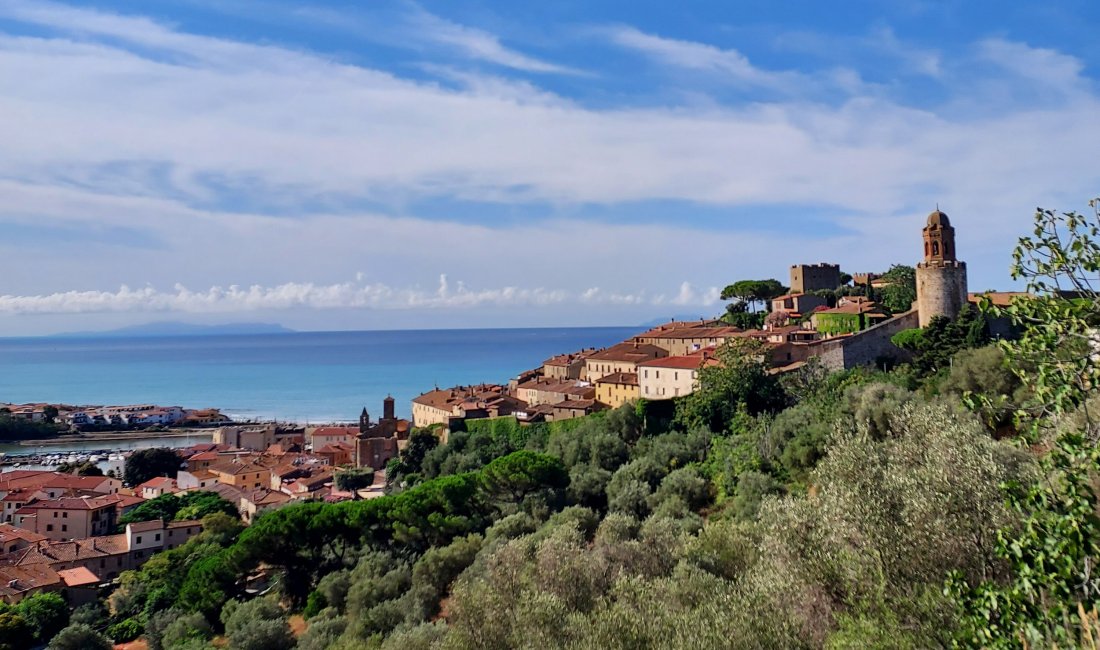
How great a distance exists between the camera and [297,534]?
92.3 ft

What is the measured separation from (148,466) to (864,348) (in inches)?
2295

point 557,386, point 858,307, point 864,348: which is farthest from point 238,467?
point 858,307

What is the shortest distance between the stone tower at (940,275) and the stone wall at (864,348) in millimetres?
1632

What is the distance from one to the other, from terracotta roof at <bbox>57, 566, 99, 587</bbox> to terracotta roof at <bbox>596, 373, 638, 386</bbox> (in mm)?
31175

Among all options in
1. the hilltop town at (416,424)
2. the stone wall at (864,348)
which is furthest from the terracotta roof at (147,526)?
the stone wall at (864,348)

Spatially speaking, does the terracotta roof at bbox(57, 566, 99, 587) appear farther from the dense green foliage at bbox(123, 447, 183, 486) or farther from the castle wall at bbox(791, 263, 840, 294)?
the castle wall at bbox(791, 263, 840, 294)

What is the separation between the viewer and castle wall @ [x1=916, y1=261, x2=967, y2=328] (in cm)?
3500

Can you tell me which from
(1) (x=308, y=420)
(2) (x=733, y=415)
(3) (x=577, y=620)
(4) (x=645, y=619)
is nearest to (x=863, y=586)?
(4) (x=645, y=619)

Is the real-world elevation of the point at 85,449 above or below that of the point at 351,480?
below

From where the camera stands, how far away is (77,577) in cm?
3509

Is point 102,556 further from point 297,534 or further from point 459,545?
point 459,545

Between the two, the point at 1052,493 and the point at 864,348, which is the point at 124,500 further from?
the point at 1052,493

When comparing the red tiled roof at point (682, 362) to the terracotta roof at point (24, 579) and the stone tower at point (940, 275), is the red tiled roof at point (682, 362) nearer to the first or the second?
the stone tower at point (940, 275)

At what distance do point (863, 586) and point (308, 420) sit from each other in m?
101
